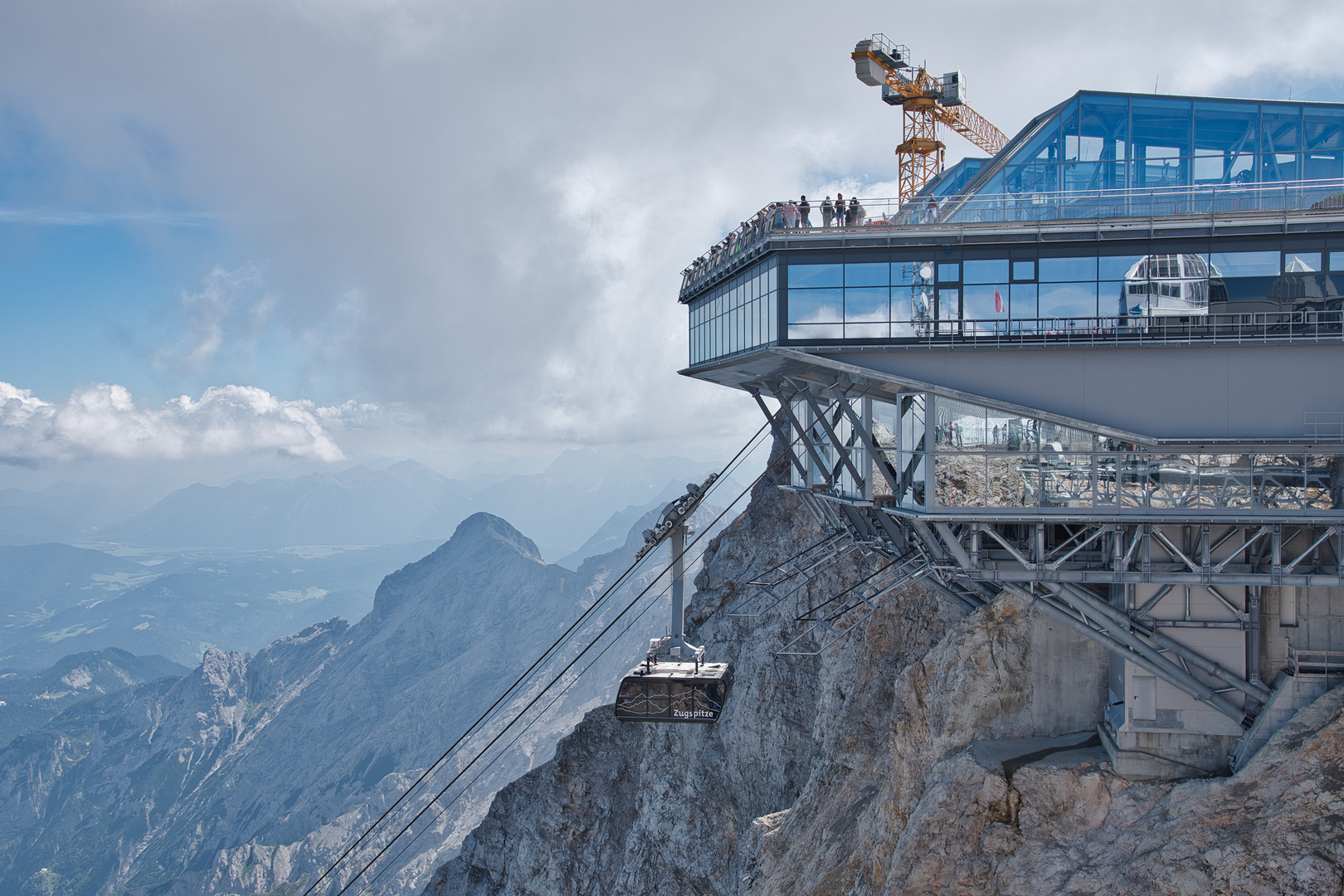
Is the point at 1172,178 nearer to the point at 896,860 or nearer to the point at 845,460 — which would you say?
the point at 845,460

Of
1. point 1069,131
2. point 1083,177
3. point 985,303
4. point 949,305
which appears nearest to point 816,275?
point 949,305

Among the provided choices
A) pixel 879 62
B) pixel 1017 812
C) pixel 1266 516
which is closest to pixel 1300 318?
pixel 1266 516

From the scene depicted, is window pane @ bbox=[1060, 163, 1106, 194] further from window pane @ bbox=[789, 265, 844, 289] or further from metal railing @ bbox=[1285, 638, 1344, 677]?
metal railing @ bbox=[1285, 638, 1344, 677]

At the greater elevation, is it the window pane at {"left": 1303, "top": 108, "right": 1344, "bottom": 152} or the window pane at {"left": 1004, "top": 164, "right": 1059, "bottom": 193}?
the window pane at {"left": 1303, "top": 108, "right": 1344, "bottom": 152}

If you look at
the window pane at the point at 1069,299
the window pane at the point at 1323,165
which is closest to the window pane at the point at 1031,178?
the window pane at the point at 1069,299

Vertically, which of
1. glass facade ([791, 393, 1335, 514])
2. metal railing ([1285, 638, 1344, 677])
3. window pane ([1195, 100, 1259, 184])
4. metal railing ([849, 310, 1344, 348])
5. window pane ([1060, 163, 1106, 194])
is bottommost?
metal railing ([1285, 638, 1344, 677])

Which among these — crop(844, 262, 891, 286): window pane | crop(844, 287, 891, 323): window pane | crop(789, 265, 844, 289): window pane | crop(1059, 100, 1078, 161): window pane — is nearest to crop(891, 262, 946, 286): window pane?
crop(844, 262, 891, 286): window pane
